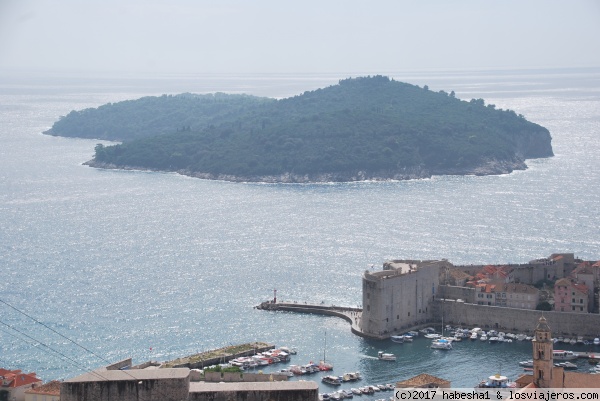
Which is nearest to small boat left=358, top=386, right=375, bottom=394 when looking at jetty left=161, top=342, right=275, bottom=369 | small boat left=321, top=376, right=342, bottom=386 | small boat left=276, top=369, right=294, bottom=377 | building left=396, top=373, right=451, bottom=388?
small boat left=321, top=376, right=342, bottom=386

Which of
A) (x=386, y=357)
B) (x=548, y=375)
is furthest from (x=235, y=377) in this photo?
(x=386, y=357)

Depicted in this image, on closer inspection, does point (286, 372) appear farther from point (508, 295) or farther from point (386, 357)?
point (508, 295)

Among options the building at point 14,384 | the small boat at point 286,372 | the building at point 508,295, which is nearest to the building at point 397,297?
the building at point 508,295

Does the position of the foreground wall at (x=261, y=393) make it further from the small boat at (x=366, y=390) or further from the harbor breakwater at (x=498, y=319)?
the harbor breakwater at (x=498, y=319)

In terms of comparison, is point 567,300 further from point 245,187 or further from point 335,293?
point 245,187

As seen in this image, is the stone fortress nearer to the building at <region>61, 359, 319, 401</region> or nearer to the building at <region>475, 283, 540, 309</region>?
the building at <region>475, 283, 540, 309</region>

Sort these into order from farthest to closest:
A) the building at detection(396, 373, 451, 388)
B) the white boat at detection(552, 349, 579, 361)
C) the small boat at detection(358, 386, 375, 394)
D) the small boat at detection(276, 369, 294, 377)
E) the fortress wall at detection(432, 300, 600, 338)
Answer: the fortress wall at detection(432, 300, 600, 338) < the white boat at detection(552, 349, 579, 361) < the small boat at detection(276, 369, 294, 377) < the small boat at detection(358, 386, 375, 394) < the building at detection(396, 373, 451, 388)
